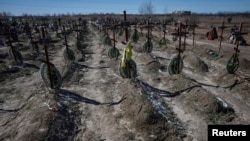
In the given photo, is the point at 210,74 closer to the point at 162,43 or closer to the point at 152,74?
the point at 152,74

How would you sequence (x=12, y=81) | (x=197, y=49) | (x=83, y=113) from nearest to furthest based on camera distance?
1. (x=83, y=113)
2. (x=12, y=81)
3. (x=197, y=49)

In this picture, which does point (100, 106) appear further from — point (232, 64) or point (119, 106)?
point (232, 64)

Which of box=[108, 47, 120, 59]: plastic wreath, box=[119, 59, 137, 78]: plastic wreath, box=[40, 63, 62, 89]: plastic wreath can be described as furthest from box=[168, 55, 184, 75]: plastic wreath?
box=[40, 63, 62, 89]: plastic wreath

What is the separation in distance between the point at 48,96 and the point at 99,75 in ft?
19.6

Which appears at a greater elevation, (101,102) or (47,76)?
(47,76)

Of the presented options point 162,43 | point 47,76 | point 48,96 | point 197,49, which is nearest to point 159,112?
point 48,96

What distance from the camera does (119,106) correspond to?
1122 cm

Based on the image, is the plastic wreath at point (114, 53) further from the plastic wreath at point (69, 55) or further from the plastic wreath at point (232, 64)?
the plastic wreath at point (232, 64)

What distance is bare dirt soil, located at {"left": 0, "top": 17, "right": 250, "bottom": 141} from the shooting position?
884 centimetres

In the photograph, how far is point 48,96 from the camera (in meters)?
11.5

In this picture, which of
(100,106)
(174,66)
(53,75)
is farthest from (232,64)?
(53,75)

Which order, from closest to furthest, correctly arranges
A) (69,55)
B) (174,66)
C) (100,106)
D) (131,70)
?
1. (100,106)
2. (131,70)
3. (174,66)
4. (69,55)

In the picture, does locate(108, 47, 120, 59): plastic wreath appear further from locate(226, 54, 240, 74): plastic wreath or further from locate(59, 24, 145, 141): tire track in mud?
locate(226, 54, 240, 74): plastic wreath

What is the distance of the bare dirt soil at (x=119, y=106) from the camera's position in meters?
8.84
